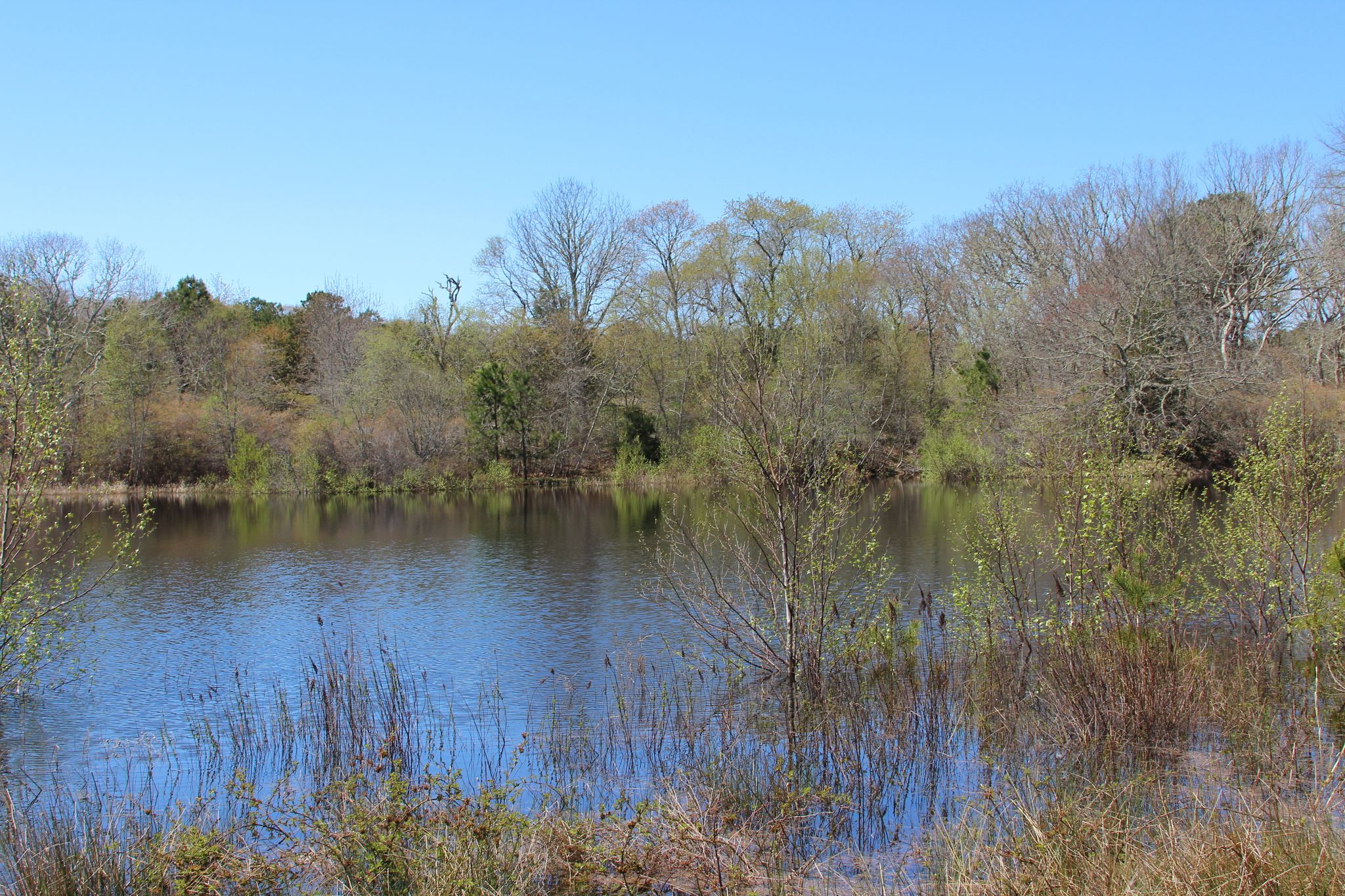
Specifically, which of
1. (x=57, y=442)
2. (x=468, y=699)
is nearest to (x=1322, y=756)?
(x=468, y=699)

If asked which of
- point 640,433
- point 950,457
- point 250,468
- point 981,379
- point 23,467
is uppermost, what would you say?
point 981,379

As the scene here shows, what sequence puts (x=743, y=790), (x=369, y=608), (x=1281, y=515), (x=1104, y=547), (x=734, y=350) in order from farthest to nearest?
(x=734, y=350) < (x=369, y=608) < (x=1281, y=515) < (x=1104, y=547) < (x=743, y=790)

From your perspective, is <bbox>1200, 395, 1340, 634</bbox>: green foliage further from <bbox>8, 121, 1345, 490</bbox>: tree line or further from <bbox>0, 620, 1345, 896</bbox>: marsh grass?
<bbox>8, 121, 1345, 490</bbox>: tree line

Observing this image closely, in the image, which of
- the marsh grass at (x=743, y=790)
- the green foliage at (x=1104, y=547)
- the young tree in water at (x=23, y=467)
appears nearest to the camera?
the marsh grass at (x=743, y=790)

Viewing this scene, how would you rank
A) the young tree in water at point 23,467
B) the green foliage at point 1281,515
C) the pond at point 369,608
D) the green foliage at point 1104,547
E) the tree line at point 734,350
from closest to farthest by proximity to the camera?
1. the young tree in water at point 23,467
2. the green foliage at point 1104,547
3. the green foliage at point 1281,515
4. the pond at point 369,608
5. the tree line at point 734,350

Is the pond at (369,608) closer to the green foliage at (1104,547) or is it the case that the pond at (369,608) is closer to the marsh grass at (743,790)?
the marsh grass at (743,790)

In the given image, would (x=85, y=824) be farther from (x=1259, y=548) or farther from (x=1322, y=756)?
(x=1259, y=548)

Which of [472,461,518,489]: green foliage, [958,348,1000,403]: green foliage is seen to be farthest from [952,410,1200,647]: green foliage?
[472,461,518,489]: green foliage

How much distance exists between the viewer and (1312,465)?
11.8 metres

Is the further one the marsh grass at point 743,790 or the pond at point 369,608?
the pond at point 369,608

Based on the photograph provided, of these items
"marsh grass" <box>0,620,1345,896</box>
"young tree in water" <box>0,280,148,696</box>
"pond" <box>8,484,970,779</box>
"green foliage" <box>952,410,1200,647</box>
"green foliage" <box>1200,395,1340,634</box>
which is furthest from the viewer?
"pond" <box>8,484,970,779</box>

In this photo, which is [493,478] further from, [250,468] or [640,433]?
[250,468]

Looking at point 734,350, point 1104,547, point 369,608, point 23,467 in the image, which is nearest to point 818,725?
point 1104,547

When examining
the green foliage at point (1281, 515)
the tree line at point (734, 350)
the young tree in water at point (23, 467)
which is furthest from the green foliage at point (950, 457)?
the young tree in water at point (23, 467)
